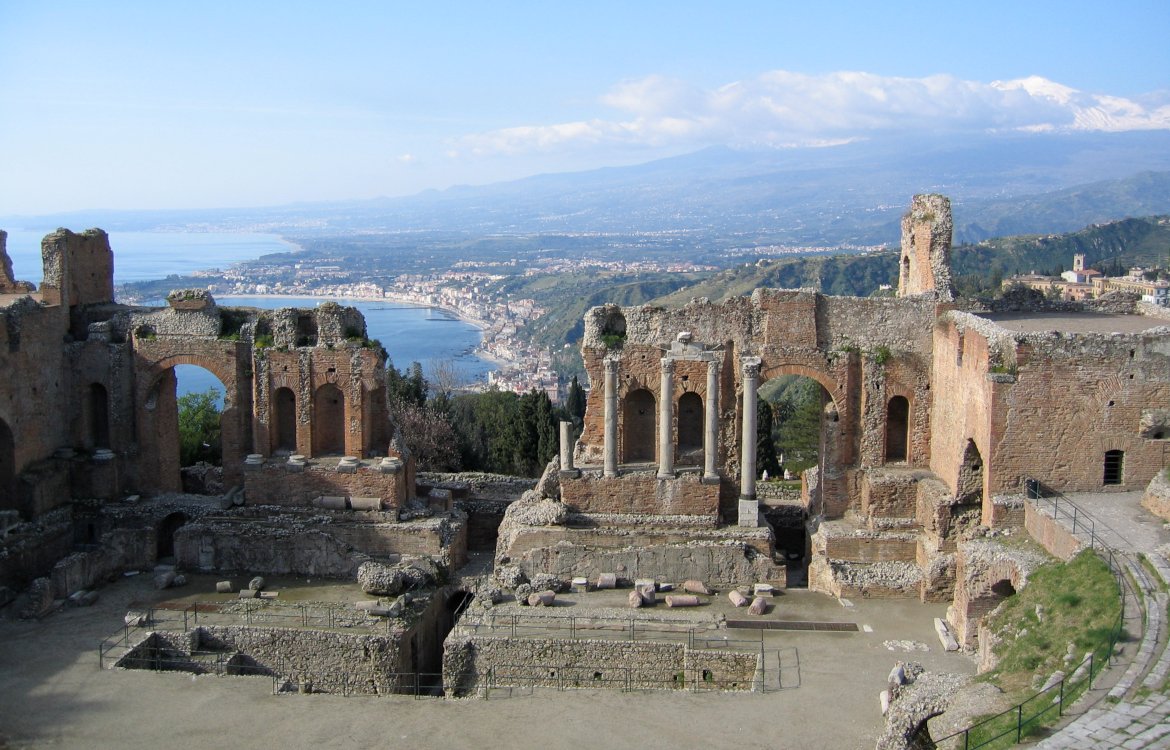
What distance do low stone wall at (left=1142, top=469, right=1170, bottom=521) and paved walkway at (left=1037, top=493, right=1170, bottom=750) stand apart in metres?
0.19

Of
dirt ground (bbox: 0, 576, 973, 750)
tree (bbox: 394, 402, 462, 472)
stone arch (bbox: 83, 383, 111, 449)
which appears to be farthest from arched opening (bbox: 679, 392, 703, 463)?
stone arch (bbox: 83, 383, 111, 449)

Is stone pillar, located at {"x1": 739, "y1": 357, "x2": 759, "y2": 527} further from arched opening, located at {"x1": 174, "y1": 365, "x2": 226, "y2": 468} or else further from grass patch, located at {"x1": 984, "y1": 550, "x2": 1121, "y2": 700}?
arched opening, located at {"x1": 174, "y1": 365, "x2": 226, "y2": 468}

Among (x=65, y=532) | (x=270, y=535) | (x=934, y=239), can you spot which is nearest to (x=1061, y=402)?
(x=934, y=239)

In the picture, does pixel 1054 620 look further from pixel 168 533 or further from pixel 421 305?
pixel 421 305

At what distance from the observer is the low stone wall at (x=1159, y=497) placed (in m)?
19.4

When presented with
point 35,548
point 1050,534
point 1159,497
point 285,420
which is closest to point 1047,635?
point 1050,534

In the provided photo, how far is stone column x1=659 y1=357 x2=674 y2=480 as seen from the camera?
78.6ft

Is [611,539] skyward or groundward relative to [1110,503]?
groundward

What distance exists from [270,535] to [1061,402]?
16.4 m

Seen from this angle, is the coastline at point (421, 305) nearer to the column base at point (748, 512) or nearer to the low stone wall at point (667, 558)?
the low stone wall at point (667, 558)

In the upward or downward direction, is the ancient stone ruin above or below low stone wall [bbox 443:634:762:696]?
above

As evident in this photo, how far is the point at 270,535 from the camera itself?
24125 mm

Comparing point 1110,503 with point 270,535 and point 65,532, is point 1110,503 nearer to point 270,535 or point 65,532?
point 270,535

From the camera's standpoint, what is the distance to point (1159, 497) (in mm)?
19562
